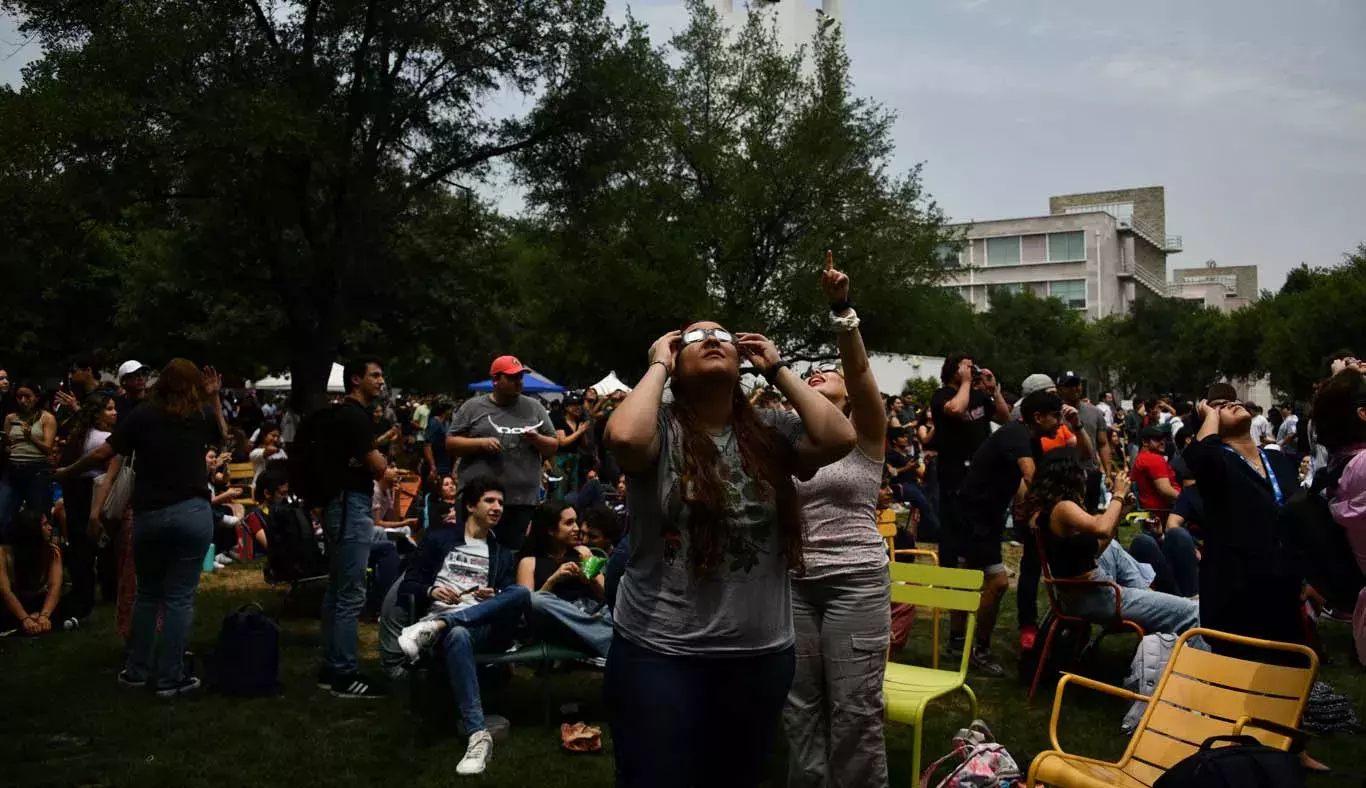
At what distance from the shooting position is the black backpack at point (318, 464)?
653 cm

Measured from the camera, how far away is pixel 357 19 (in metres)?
19.5

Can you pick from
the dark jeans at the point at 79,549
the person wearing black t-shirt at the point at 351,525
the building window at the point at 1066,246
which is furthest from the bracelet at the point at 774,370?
the building window at the point at 1066,246

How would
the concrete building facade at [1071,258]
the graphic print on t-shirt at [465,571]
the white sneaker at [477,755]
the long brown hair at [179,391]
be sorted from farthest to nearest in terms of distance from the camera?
1. the concrete building facade at [1071,258]
2. the long brown hair at [179,391]
3. the graphic print on t-shirt at [465,571]
4. the white sneaker at [477,755]

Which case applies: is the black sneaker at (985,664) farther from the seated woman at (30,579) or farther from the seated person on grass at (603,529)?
the seated woman at (30,579)

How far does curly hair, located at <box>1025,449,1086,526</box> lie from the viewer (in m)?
6.92

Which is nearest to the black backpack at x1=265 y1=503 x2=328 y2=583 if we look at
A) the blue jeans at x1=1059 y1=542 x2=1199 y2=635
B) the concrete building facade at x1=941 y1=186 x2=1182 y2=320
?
the blue jeans at x1=1059 y1=542 x2=1199 y2=635

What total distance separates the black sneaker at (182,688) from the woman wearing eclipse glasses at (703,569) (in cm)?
486

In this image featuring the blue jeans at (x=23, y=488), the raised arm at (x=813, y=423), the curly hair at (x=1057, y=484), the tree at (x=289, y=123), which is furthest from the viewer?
the tree at (x=289, y=123)

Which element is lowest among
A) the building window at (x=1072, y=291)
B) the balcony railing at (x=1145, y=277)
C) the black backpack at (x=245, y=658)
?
the black backpack at (x=245, y=658)

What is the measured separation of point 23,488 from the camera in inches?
390

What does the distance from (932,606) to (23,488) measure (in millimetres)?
8013

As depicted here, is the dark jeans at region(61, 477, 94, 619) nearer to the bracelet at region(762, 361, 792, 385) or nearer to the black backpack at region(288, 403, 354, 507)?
the black backpack at region(288, 403, 354, 507)

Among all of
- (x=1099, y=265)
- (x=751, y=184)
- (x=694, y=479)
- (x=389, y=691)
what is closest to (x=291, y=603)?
(x=389, y=691)

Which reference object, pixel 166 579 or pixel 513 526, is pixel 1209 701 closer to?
pixel 513 526
